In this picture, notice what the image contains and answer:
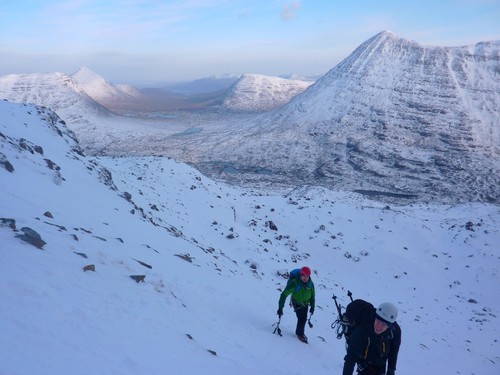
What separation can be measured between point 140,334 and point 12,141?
1313cm

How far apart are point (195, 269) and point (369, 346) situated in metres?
8.32

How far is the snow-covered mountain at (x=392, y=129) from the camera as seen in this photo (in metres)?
62.2

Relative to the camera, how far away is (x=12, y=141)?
1652cm

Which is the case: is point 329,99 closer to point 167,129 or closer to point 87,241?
point 167,129

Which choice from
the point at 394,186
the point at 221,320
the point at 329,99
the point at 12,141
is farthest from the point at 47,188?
the point at 329,99

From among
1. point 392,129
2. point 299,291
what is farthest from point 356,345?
point 392,129

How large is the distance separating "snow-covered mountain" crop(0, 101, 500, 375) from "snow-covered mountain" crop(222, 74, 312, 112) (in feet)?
414

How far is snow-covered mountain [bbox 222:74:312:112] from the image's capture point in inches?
6430

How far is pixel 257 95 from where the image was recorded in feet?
592

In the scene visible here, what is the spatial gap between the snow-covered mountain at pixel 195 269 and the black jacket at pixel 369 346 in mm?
2362

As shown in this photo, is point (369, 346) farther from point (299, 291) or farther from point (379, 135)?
point (379, 135)

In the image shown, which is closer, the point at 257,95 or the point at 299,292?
the point at 299,292

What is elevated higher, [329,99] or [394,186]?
[329,99]

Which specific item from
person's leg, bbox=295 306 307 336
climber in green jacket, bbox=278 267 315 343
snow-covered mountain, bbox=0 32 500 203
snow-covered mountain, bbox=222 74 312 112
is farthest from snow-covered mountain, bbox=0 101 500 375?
snow-covered mountain, bbox=222 74 312 112
